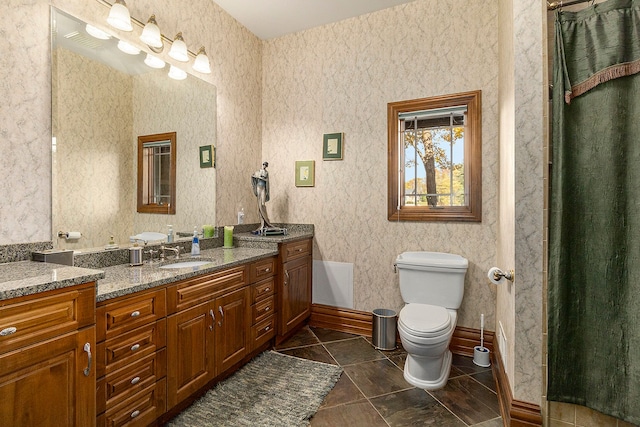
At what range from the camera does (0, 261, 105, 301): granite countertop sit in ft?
3.44

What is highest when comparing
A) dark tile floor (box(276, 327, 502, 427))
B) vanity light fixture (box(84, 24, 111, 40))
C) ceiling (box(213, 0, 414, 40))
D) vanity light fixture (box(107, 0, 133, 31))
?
ceiling (box(213, 0, 414, 40))

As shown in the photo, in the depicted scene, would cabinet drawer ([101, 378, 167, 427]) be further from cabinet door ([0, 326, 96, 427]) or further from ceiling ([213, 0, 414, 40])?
ceiling ([213, 0, 414, 40])

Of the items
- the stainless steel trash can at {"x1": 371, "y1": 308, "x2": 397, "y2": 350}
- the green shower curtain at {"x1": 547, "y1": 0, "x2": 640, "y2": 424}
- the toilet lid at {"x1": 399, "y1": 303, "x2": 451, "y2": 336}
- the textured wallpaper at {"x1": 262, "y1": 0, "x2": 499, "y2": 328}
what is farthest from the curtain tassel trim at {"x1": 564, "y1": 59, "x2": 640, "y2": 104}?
the stainless steel trash can at {"x1": 371, "y1": 308, "x2": 397, "y2": 350}

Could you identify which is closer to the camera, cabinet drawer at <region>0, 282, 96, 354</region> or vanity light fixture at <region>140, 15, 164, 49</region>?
cabinet drawer at <region>0, 282, 96, 354</region>

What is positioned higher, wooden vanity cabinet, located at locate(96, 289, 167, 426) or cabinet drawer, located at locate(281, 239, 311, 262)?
cabinet drawer, located at locate(281, 239, 311, 262)

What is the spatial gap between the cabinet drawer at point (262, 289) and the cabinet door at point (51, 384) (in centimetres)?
118

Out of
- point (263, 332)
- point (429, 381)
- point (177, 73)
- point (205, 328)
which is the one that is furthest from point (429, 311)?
point (177, 73)

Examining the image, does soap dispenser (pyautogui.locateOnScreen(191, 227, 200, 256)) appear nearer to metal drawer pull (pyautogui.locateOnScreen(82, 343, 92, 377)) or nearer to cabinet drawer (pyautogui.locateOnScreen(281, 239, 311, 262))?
cabinet drawer (pyautogui.locateOnScreen(281, 239, 311, 262))

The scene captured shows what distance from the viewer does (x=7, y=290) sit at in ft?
3.33

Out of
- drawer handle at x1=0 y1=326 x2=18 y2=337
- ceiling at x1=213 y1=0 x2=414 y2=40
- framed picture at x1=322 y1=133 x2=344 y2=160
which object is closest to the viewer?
drawer handle at x1=0 y1=326 x2=18 y2=337

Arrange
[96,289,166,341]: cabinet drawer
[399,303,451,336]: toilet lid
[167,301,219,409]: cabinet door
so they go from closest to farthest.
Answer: [96,289,166,341]: cabinet drawer
[167,301,219,409]: cabinet door
[399,303,451,336]: toilet lid

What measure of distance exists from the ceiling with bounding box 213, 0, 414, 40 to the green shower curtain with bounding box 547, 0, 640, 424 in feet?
5.78

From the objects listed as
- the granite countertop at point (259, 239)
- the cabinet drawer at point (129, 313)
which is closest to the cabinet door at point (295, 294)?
the granite countertop at point (259, 239)

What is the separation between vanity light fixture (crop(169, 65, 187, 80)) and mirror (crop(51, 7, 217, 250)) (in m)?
0.03
